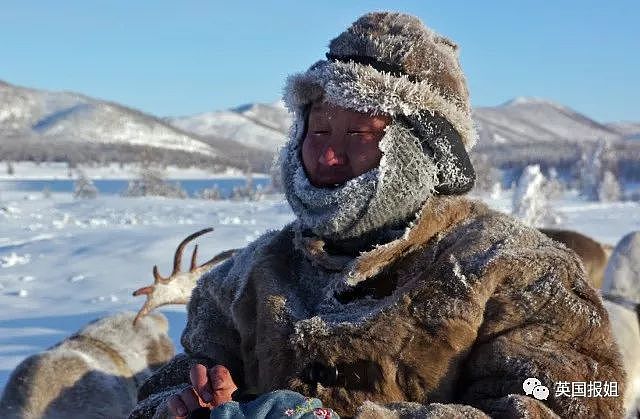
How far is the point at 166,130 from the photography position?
131125 mm

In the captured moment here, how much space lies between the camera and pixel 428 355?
1.59 m

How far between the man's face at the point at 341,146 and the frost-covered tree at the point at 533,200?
789 inches

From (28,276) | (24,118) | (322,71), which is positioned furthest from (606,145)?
(24,118)

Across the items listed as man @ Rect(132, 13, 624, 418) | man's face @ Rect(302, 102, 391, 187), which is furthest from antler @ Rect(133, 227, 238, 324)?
man's face @ Rect(302, 102, 391, 187)

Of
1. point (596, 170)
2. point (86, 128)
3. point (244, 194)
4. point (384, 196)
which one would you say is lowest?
point (244, 194)

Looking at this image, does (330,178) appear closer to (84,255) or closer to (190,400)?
(190,400)

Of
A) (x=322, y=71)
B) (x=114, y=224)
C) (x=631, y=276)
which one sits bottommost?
(x=114, y=224)

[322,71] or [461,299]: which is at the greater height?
[322,71]

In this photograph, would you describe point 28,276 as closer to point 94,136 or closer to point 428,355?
point 428,355

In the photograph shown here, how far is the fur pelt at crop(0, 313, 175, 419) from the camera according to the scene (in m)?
4.05

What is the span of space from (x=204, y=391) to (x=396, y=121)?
0.77m

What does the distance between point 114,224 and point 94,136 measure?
108130 mm

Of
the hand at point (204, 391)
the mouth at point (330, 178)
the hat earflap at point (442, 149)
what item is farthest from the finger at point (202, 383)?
the hat earflap at point (442, 149)

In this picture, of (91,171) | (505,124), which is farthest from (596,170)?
(505,124)
